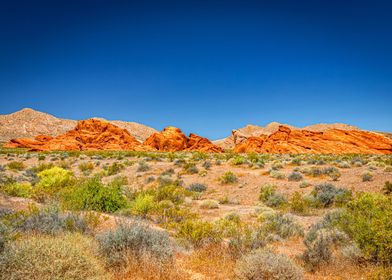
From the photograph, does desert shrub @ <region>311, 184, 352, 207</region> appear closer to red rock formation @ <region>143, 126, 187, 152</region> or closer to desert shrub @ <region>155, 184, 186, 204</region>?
desert shrub @ <region>155, 184, 186, 204</region>

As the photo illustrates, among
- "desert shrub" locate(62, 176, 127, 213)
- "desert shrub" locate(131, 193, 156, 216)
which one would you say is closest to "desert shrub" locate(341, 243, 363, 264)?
"desert shrub" locate(131, 193, 156, 216)

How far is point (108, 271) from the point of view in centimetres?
473

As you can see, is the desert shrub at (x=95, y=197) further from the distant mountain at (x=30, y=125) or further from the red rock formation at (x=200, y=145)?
the distant mountain at (x=30, y=125)

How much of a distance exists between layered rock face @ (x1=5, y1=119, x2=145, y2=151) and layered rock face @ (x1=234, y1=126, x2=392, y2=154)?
22371mm

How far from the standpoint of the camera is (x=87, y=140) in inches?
2477

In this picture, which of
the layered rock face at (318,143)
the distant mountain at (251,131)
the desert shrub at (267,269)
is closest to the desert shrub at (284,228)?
the desert shrub at (267,269)

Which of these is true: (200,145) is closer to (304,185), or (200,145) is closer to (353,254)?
(304,185)

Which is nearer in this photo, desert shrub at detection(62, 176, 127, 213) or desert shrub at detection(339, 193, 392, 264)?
desert shrub at detection(339, 193, 392, 264)

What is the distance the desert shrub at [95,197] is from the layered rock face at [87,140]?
162ft

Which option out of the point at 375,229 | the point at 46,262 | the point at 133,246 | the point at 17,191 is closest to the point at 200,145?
the point at 17,191

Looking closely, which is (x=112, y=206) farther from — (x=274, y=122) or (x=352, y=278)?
(x=274, y=122)

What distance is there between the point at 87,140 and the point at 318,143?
4372 cm

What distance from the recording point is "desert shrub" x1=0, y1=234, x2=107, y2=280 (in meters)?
3.52

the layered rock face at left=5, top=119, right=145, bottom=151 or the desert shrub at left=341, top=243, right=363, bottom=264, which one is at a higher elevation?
the layered rock face at left=5, top=119, right=145, bottom=151
